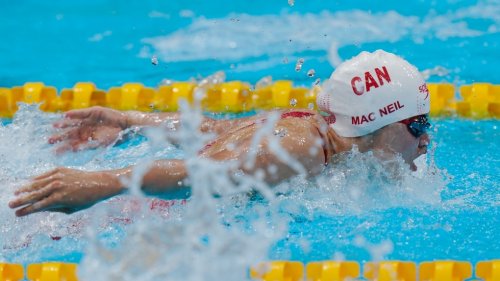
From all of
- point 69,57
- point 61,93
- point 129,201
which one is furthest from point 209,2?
point 129,201

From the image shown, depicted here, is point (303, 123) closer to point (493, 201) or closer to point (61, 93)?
point (493, 201)

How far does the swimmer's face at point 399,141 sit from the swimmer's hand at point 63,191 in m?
0.99

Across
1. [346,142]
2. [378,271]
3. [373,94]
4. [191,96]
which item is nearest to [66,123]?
[191,96]

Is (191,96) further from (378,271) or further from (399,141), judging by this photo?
(378,271)

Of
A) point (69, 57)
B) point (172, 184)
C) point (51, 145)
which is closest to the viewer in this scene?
point (172, 184)

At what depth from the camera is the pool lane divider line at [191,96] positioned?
458 centimetres

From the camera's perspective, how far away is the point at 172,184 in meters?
2.83

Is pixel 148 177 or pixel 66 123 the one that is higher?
pixel 66 123

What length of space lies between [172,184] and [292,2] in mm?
3365

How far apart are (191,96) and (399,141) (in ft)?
5.63

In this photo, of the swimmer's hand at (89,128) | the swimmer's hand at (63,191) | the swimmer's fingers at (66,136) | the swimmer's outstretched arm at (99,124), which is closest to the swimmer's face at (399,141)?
the swimmer's outstretched arm at (99,124)

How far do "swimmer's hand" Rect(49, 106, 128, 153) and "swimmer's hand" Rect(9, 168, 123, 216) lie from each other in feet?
3.58

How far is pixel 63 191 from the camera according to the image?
2.60 m

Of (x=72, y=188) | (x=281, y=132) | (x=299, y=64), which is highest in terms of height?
(x=299, y=64)
